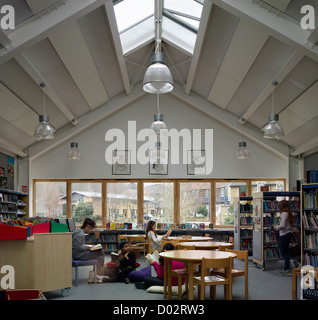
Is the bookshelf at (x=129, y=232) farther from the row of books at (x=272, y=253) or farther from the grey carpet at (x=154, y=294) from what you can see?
the grey carpet at (x=154, y=294)

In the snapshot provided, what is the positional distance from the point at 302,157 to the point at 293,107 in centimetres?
285

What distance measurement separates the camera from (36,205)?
12.5 m

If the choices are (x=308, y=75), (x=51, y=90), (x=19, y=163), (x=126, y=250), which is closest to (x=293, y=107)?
(x=308, y=75)

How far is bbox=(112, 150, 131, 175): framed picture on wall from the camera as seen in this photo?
12.4 meters

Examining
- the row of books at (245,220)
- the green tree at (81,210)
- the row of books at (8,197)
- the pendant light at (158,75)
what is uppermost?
the pendant light at (158,75)

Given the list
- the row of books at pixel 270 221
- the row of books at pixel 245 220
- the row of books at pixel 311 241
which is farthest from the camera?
the row of books at pixel 245 220

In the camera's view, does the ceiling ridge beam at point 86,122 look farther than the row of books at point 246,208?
Yes

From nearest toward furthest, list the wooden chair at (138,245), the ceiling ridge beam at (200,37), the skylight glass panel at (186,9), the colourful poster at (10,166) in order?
the ceiling ridge beam at (200,37), the skylight glass panel at (186,9), the wooden chair at (138,245), the colourful poster at (10,166)

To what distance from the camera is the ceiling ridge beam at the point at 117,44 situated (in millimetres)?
7771

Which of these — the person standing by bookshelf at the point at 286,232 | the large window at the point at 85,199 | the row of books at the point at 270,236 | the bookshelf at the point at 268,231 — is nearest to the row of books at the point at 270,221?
the bookshelf at the point at 268,231

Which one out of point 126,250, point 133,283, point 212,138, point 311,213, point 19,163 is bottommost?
point 133,283

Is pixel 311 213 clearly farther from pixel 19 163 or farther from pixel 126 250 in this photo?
pixel 19 163


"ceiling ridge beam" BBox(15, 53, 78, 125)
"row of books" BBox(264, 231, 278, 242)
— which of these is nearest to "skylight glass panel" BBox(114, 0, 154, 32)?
"ceiling ridge beam" BBox(15, 53, 78, 125)

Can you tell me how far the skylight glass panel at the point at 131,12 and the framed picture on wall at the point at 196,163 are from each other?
15.6ft
